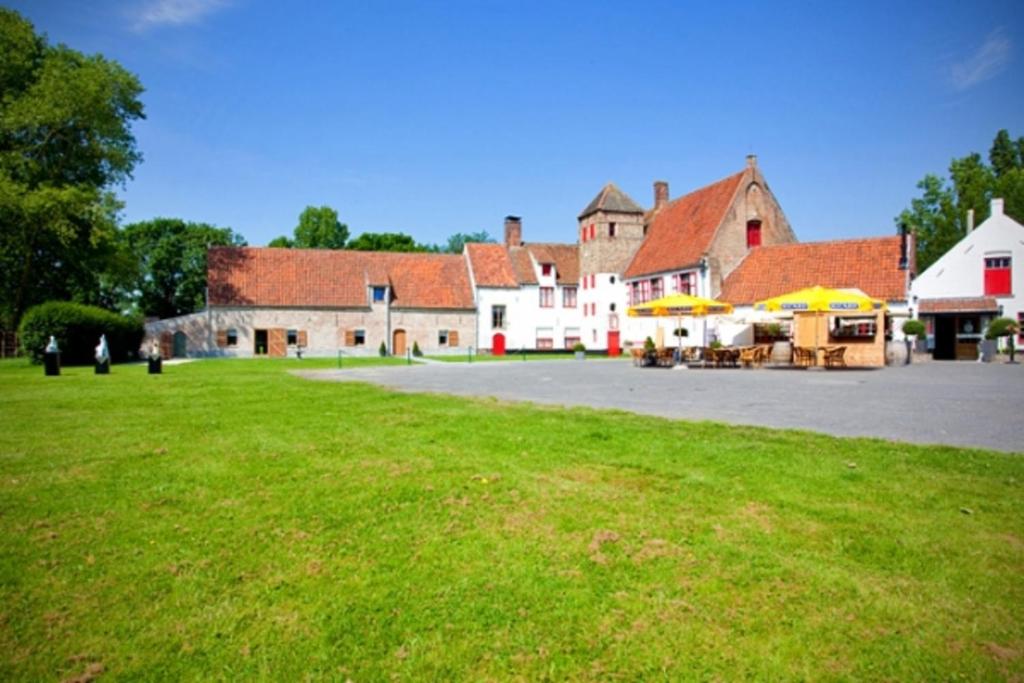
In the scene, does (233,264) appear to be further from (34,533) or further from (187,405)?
(34,533)

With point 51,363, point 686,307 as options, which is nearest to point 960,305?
point 686,307

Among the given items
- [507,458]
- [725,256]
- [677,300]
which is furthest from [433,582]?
[725,256]

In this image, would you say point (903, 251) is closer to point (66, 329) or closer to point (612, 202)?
point (612, 202)

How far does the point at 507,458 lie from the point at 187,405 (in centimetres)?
792

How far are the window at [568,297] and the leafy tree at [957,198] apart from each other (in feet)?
101

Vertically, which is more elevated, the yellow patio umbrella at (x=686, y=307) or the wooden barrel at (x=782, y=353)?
the yellow patio umbrella at (x=686, y=307)

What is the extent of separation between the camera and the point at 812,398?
Answer: 13.0m

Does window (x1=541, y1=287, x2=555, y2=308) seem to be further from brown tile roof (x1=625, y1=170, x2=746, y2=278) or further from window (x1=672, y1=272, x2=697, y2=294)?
window (x1=672, y1=272, x2=697, y2=294)

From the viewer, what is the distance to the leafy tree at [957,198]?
56.8 meters

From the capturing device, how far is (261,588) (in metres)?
4.25

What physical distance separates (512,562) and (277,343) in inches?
1744

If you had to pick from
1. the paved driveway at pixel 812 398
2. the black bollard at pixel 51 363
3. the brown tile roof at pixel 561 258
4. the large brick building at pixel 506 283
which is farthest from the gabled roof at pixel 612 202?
the black bollard at pixel 51 363

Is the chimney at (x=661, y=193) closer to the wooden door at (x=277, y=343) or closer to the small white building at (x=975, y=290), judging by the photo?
the small white building at (x=975, y=290)

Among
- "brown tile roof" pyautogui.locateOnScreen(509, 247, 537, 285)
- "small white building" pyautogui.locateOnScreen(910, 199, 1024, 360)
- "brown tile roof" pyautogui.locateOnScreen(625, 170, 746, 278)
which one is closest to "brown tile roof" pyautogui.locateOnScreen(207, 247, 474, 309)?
"brown tile roof" pyautogui.locateOnScreen(509, 247, 537, 285)
